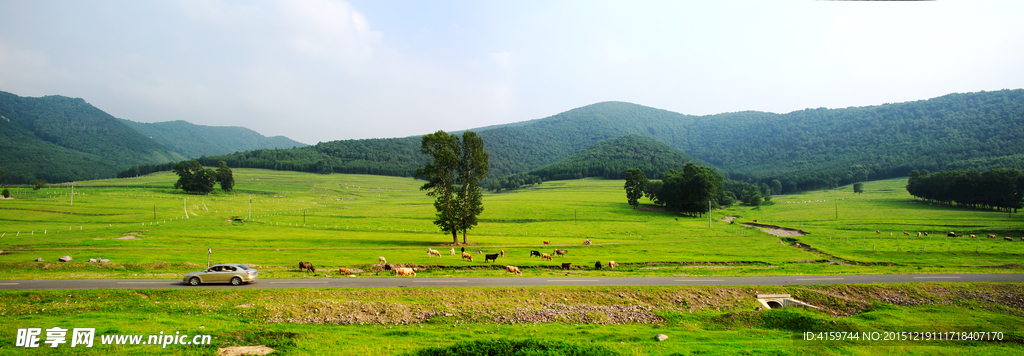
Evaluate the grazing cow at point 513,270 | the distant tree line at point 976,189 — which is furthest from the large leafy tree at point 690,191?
the grazing cow at point 513,270

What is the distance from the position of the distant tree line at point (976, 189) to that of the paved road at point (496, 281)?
95975 millimetres

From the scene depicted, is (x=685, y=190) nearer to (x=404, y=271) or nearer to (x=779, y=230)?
(x=779, y=230)

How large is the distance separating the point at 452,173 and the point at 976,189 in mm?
129130

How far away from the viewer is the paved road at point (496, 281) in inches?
944

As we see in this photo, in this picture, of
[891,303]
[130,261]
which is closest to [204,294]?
[130,261]

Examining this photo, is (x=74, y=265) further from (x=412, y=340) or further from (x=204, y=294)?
(x=412, y=340)

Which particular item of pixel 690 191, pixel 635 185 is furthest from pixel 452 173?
pixel 635 185

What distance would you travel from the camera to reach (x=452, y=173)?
55281 millimetres

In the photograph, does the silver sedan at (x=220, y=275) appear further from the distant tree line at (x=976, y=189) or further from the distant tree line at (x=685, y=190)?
the distant tree line at (x=976, y=189)

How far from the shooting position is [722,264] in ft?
131

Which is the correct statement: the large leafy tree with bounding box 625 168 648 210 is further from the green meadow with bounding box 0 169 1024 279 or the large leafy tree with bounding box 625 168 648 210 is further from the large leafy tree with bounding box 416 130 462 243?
the large leafy tree with bounding box 416 130 462 243

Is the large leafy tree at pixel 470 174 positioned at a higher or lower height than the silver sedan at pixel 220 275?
higher

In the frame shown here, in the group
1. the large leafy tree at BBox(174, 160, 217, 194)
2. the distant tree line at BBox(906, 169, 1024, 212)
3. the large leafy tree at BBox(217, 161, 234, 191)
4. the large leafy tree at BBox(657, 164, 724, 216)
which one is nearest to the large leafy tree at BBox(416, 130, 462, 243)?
the large leafy tree at BBox(657, 164, 724, 216)

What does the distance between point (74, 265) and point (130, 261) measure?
304 centimetres
